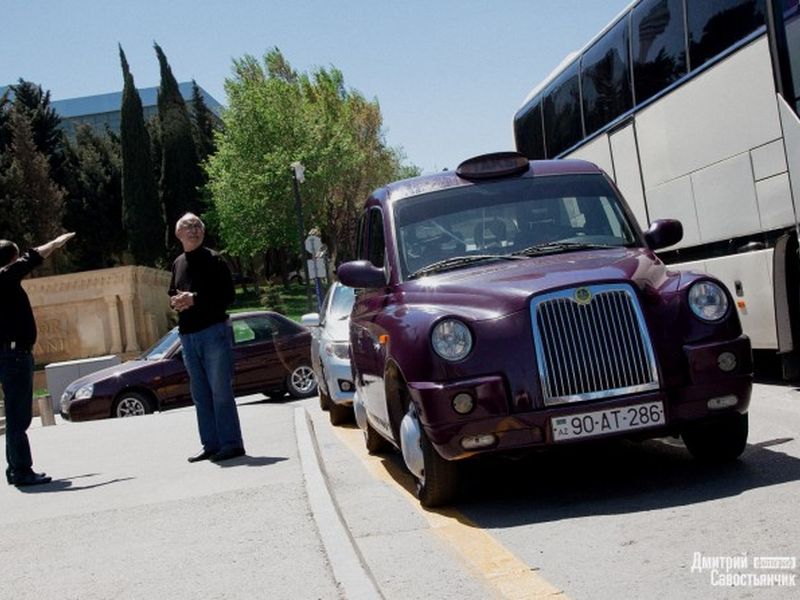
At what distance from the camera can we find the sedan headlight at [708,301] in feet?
19.8

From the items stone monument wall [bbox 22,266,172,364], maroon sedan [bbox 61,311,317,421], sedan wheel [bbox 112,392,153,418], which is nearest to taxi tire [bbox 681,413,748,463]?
maroon sedan [bbox 61,311,317,421]

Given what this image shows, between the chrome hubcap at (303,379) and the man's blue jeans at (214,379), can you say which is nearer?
the man's blue jeans at (214,379)

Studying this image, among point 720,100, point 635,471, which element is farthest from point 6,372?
point 720,100

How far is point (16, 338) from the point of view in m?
8.37

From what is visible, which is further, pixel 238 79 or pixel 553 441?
pixel 238 79

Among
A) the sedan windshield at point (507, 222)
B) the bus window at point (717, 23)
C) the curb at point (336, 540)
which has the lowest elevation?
the curb at point (336, 540)

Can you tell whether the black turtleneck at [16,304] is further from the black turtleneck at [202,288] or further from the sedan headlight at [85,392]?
the sedan headlight at [85,392]

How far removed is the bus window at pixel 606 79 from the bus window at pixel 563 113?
1.16 ft

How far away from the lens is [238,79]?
6756 cm

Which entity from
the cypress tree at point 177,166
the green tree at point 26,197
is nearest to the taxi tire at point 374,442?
the green tree at point 26,197

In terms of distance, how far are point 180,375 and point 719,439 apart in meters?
12.5

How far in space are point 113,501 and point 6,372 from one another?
1670mm

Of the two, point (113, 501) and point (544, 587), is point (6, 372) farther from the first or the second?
point (544, 587)

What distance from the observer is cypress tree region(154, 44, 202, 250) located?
7125 cm
